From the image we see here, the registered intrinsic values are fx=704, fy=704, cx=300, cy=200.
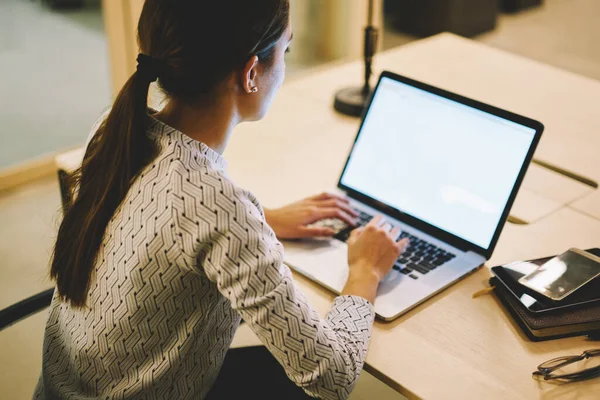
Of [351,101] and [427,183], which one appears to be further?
[351,101]

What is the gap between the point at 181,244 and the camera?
38.0 inches

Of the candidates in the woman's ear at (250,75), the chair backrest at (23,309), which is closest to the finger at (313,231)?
the woman's ear at (250,75)

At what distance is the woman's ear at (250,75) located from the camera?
103cm

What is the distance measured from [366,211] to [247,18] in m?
0.62

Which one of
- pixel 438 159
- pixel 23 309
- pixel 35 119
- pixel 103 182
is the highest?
pixel 103 182

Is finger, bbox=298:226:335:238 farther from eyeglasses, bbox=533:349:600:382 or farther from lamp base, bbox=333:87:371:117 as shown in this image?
lamp base, bbox=333:87:371:117

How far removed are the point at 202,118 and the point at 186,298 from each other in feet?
0.89

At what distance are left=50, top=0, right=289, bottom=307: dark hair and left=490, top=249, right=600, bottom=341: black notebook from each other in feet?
1.93

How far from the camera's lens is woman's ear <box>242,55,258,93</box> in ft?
3.39

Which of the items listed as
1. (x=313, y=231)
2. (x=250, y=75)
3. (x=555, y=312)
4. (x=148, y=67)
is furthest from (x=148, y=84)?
(x=555, y=312)

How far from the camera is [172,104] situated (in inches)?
42.3

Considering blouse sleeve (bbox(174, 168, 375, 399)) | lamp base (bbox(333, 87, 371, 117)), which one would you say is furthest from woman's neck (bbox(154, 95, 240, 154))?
lamp base (bbox(333, 87, 371, 117))

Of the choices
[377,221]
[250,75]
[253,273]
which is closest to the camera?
[253,273]

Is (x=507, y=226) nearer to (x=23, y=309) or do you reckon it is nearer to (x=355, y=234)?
(x=355, y=234)
